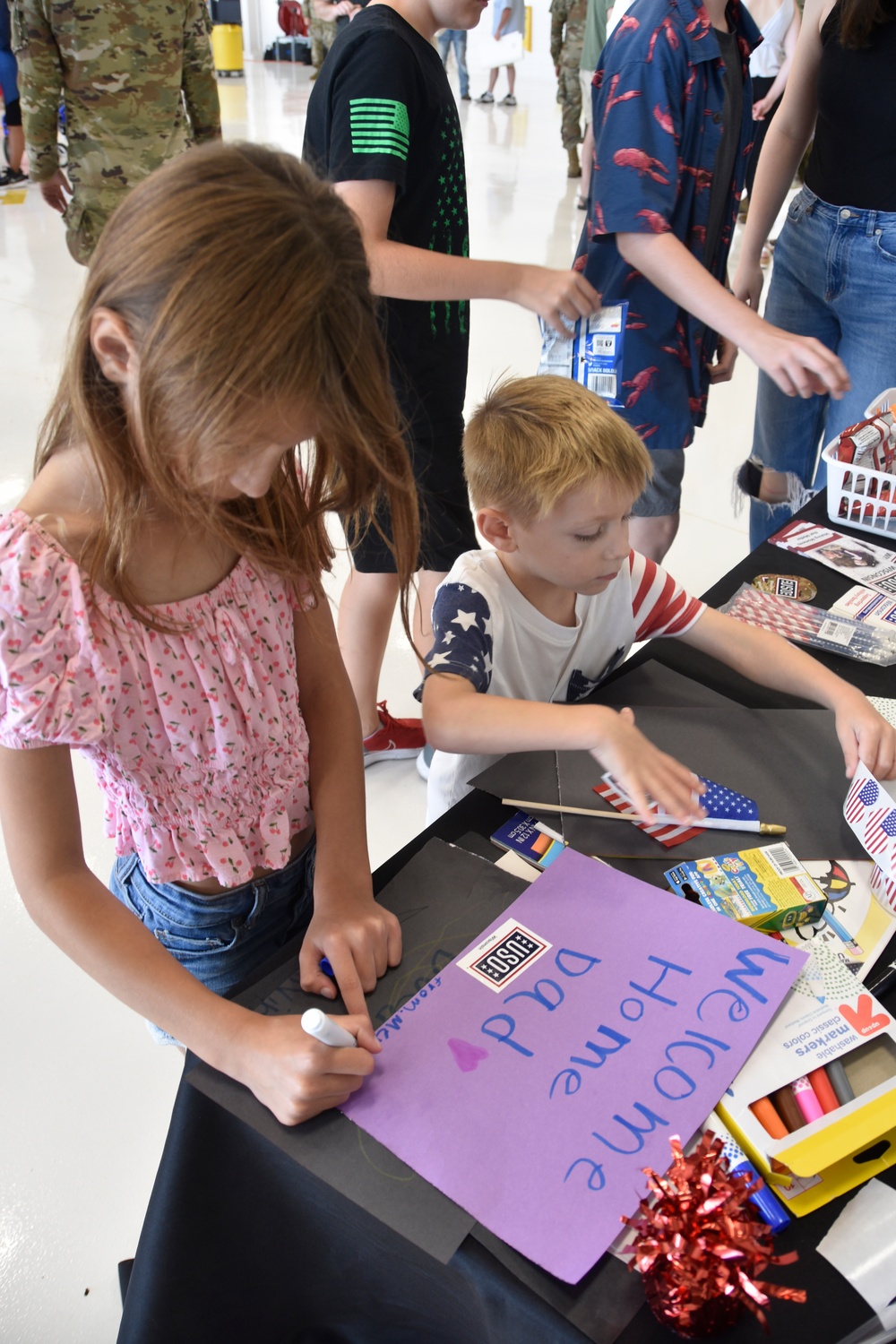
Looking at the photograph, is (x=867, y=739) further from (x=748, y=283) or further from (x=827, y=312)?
(x=748, y=283)

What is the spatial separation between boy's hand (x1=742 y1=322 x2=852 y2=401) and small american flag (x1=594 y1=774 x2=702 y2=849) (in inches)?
28.8

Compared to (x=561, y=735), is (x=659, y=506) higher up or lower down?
lower down

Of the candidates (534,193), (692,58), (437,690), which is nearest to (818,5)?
(692,58)

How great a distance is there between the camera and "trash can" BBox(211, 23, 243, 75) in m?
9.23

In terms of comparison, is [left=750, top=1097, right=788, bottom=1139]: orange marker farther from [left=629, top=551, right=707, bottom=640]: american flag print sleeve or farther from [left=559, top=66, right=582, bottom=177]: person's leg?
[left=559, top=66, right=582, bottom=177]: person's leg

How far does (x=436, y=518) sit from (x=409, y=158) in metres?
0.56

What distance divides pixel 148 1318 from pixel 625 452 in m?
0.90

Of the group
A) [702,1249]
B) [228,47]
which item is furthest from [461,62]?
[702,1249]

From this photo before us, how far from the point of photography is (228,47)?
931cm

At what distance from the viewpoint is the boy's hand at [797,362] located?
131 centimetres

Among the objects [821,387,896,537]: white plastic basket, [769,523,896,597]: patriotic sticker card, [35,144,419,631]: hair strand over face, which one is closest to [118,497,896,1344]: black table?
[35,144,419,631]: hair strand over face

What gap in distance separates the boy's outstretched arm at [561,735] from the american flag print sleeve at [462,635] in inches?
0.6

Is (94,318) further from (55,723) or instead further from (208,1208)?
(208,1208)

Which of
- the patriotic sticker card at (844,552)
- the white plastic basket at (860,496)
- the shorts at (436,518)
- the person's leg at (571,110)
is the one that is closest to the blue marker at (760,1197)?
the patriotic sticker card at (844,552)
